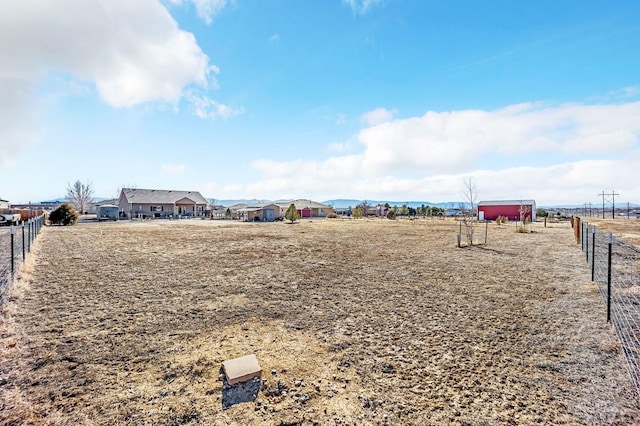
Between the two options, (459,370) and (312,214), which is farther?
(312,214)

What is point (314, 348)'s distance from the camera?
4.21 metres

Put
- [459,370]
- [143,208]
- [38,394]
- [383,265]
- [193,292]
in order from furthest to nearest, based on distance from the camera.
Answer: [143,208], [383,265], [193,292], [459,370], [38,394]

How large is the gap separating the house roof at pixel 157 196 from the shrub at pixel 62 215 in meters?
21.7

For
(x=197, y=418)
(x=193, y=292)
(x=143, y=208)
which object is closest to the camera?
(x=197, y=418)

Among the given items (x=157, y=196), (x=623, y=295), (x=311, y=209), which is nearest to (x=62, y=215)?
(x=157, y=196)

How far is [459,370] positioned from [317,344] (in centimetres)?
180

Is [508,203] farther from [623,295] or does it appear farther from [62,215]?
[62,215]

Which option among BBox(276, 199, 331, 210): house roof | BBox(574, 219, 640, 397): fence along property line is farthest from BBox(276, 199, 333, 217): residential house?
BBox(574, 219, 640, 397): fence along property line

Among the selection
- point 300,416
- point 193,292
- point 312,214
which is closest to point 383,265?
point 193,292

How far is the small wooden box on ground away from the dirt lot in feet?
0.50

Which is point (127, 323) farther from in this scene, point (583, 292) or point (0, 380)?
point (583, 292)

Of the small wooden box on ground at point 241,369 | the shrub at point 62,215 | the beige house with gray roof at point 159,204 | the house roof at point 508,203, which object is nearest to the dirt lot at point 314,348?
the small wooden box on ground at point 241,369

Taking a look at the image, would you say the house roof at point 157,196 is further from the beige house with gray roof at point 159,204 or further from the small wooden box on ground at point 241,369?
the small wooden box on ground at point 241,369

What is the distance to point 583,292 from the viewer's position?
6.76 metres
